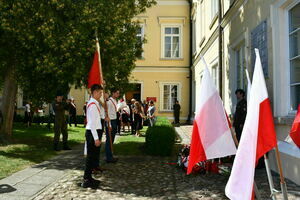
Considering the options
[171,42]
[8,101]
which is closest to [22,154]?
[8,101]

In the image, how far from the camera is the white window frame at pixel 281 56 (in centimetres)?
610

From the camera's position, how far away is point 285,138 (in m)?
5.99

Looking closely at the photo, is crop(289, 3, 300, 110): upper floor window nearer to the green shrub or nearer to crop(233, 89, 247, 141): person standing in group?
crop(233, 89, 247, 141): person standing in group

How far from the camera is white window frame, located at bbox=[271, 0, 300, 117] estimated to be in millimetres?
6102

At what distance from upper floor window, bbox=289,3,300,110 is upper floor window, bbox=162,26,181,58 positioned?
55.3ft

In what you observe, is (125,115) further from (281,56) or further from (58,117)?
(281,56)

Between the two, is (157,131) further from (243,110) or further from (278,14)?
(278,14)

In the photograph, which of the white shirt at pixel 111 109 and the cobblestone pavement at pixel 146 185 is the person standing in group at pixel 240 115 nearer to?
the cobblestone pavement at pixel 146 185

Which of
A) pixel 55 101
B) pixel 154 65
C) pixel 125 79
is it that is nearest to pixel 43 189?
pixel 55 101

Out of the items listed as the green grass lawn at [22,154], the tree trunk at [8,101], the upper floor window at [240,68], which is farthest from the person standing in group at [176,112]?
the tree trunk at [8,101]

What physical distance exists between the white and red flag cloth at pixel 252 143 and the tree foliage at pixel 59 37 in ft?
20.2

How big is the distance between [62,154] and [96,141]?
12.7ft

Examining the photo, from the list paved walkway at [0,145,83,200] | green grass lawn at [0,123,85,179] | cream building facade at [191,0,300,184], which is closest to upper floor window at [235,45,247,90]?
cream building facade at [191,0,300,184]

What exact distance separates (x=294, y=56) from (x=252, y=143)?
390 centimetres
